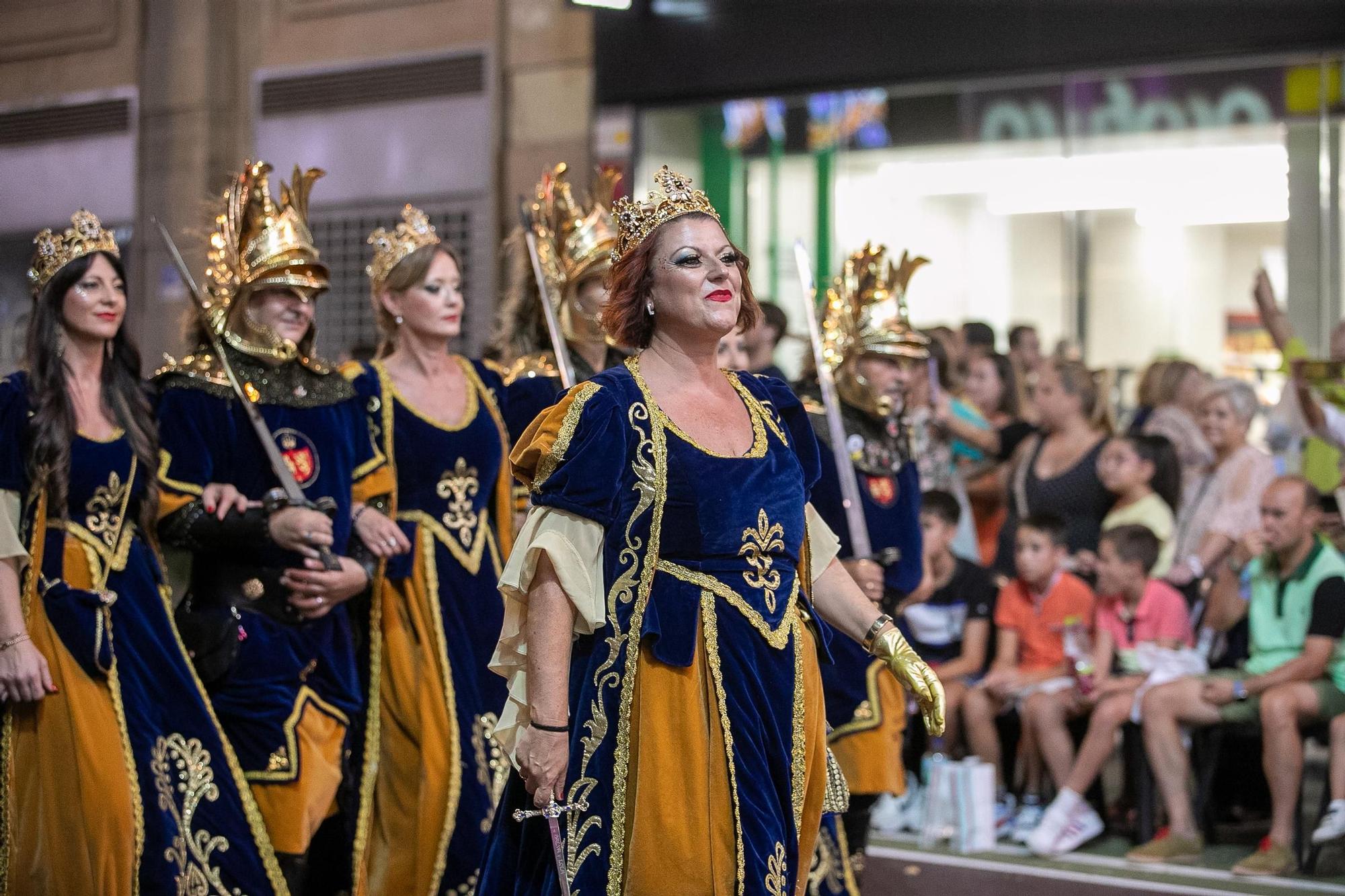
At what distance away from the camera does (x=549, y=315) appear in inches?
180

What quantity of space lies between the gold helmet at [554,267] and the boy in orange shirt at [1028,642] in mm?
1929

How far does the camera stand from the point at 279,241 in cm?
433

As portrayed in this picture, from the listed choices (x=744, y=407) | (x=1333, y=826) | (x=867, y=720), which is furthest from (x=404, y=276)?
(x=1333, y=826)

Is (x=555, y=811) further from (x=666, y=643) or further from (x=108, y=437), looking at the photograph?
(x=108, y=437)

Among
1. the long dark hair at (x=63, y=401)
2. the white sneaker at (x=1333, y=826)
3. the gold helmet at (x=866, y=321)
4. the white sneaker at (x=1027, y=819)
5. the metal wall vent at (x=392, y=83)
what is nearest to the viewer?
the long dark hair at (x=63, y=401)

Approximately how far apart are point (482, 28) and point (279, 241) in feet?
8.02

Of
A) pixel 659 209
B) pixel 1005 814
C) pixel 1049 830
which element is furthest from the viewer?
pixel 1005 814

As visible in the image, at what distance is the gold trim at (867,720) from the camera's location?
4.49 m

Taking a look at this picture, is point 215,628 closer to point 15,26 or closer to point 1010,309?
point 15,26

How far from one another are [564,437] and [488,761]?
1.73 metres

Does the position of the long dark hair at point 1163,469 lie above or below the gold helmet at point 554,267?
below

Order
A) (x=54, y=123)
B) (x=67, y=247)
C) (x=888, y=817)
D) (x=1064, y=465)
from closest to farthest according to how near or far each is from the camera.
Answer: (x=67, y=247)
(x=54, y=123)
(x=888, y=817)
(x=1064, y=465)

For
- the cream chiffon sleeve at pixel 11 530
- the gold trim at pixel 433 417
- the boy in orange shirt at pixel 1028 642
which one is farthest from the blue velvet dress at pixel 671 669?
the boy in orange shirt at pixel 1028 642

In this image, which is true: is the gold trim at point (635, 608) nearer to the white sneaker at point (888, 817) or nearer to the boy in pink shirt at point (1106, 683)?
the boy in pink shirt at point (1106, 683)
